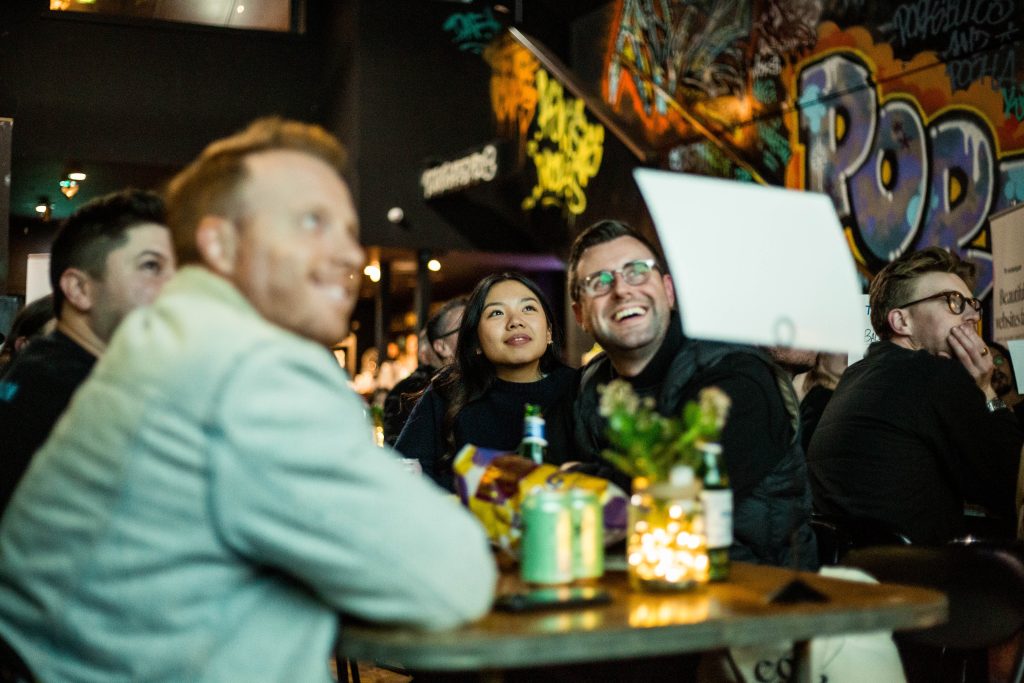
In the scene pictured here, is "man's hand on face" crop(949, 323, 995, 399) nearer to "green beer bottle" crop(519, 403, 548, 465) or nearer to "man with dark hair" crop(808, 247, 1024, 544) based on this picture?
"man with dark hair" crop(808, 247, 1024, 544)

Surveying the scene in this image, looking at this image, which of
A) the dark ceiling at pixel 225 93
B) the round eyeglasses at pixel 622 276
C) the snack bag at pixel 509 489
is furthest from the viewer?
the dark ceiling at pixel 225 93

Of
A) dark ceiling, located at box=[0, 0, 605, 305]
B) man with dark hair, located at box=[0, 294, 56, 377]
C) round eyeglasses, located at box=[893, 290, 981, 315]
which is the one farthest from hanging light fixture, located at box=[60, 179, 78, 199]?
round eyeglasses, located at box=[893, 290, 981, 315]

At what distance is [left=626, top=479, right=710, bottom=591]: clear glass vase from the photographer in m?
1.68

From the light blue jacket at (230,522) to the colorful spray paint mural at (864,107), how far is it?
589 cm

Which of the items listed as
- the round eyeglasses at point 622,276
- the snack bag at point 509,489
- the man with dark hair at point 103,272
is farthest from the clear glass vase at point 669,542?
the man with dark hair at point 103,272

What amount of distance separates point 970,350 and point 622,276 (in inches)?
61.2

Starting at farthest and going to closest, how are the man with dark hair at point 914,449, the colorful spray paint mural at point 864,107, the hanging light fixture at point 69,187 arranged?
1. the hanging light fixture at point 69,187
2. the colorful spray paint mural at point 864,107
3. the man with dark hair at point 914,449

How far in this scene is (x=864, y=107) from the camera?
774cm

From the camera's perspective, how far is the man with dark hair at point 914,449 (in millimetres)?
2900

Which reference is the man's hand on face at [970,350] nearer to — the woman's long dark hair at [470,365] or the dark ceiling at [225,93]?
the woman's long dark hair at [470,365]

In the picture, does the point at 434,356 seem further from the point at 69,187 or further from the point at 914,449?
the point at 69,187

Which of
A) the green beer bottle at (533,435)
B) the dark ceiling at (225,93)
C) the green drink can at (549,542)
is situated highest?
the dark ceiling at (225,93)

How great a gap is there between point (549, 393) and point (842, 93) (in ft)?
17.6

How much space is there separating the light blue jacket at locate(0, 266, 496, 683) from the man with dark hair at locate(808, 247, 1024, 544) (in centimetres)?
191
